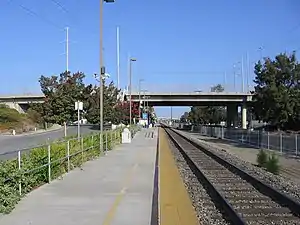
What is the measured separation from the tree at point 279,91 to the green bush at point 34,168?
39638mm

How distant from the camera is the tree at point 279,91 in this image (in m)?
59.3

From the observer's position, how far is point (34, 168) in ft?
44.3

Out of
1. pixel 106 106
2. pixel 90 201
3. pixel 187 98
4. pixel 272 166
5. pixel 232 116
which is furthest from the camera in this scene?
pixel 232 116

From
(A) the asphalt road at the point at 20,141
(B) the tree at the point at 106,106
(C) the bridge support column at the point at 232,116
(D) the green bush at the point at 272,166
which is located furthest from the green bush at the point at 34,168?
(C) the bridge support column at the point at 232,116

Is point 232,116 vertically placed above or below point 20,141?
above

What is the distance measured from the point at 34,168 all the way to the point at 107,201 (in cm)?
258

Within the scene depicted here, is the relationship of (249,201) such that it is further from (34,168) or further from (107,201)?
(34,168)

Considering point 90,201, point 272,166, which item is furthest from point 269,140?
point 90,201

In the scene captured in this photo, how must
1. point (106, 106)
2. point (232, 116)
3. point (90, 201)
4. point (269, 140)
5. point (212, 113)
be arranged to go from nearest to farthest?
1. point (90, 201)
2. point (269, 140)
3. point (106, 106)
4. point (232, 116)
5. point (212, 113)

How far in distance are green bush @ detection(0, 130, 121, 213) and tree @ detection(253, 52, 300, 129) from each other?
39638 millimetres

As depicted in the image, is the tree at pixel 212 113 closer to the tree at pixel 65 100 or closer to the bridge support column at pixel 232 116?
the bridge support column at pixel 232 116

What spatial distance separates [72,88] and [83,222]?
37.5m

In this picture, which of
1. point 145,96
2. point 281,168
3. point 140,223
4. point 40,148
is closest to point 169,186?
point 40,148

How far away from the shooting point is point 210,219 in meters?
10.8
